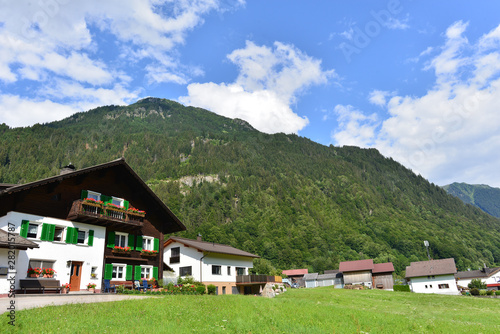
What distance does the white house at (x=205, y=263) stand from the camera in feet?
124

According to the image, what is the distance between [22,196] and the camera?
23469 mm

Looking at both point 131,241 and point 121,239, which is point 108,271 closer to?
point 121,239

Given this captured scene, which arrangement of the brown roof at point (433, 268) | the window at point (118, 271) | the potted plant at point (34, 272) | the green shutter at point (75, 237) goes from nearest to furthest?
the potted plant at point (34, 272) < the green shutter at point (75, 237) < the window at point (118, 271) < the brown roof at point (433, 268)

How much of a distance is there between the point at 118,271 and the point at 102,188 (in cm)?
741

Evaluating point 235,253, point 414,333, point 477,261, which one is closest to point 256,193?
point 477,261

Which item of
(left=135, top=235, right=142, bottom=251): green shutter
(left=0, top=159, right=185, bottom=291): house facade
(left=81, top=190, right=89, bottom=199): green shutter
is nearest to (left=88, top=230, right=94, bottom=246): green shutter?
(left=0, top=159, right=185, bottom=291): house facade

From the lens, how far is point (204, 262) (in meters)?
37.8

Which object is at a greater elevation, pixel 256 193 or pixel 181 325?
pixel 256 193

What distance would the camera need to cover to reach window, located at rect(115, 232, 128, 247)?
29417 millimetres

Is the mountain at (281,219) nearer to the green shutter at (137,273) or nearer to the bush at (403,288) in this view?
the bush at (403,288)

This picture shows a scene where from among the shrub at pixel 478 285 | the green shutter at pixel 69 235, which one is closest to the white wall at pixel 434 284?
the shrub at pixel 478 285

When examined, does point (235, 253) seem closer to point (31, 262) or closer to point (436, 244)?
point (31, 262)

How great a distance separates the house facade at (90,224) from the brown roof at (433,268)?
2321 inches

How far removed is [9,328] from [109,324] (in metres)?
3.10
